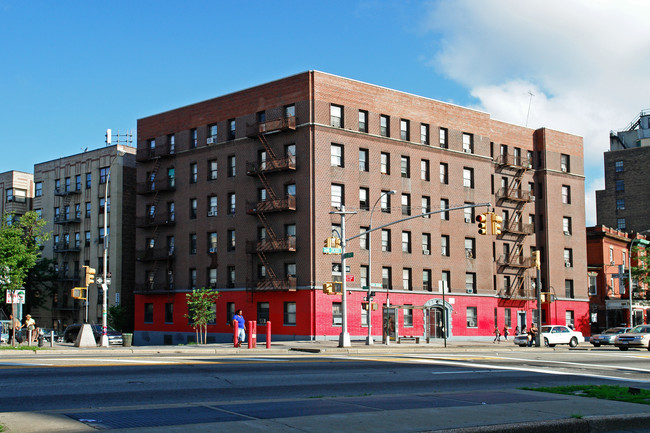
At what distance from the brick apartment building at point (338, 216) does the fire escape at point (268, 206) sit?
0.37ft

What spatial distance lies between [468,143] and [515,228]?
9.58m

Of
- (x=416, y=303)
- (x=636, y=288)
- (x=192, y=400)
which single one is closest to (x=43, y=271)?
(x=416, y=303)

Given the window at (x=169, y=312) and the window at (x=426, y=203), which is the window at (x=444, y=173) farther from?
the window at (x=169, y=312)

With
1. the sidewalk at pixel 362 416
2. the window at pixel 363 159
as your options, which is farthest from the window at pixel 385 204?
the sidewalk at pixel 362 416

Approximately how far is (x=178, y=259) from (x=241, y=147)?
1148 cm

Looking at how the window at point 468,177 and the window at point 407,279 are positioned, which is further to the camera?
the window at point 468,177

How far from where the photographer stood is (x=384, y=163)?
57594 millimetres

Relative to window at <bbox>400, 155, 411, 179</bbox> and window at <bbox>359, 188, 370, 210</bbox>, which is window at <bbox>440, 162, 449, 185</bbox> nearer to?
window at <bbox>400, 155, 411, 179</bbox>

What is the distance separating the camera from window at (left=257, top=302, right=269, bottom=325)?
5544cm

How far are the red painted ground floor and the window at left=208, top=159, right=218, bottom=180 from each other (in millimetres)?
9704

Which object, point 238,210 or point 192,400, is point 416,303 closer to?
point 238,210

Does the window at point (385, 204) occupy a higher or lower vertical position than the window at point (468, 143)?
lower

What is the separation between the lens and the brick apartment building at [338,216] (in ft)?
177

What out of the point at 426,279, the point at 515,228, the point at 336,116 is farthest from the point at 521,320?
the point at 336,116
